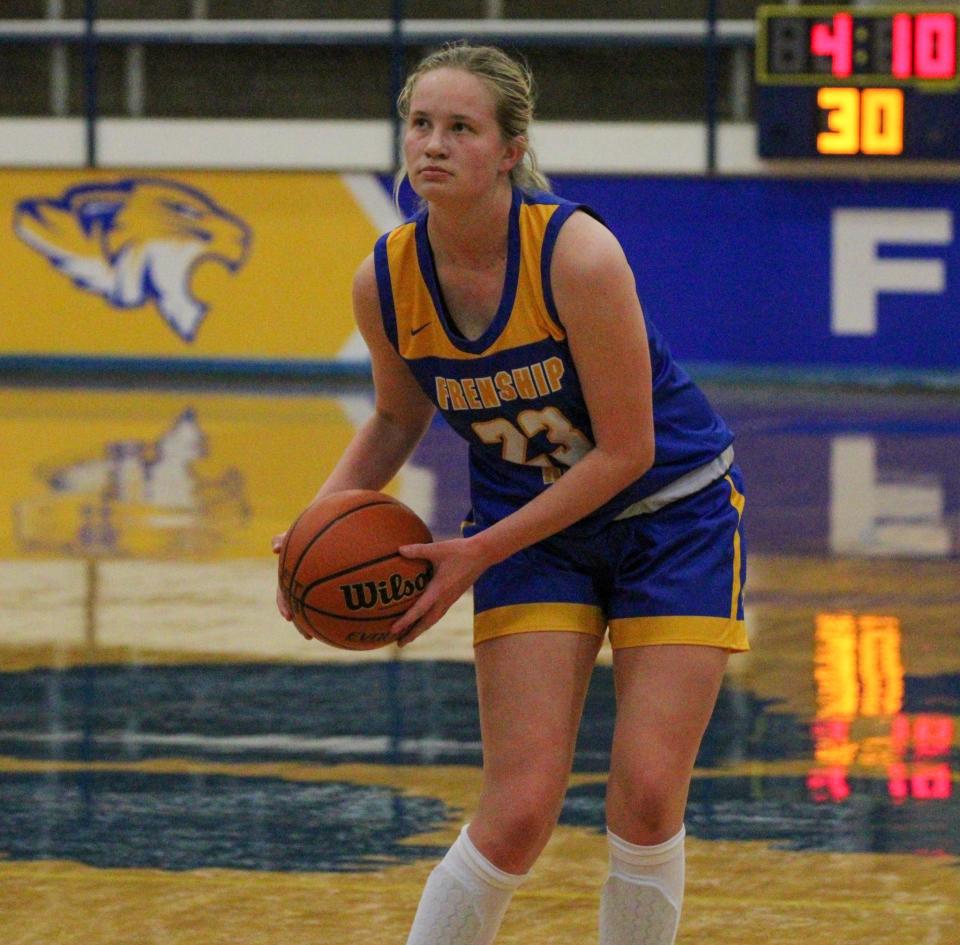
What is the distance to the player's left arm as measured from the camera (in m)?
3.67

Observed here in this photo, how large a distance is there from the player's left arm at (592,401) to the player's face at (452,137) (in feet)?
0.64

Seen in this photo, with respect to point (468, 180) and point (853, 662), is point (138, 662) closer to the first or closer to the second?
point (853, 662)

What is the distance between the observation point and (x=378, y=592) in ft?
12.6

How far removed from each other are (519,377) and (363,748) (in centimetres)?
271

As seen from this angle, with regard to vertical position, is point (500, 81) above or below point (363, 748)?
above

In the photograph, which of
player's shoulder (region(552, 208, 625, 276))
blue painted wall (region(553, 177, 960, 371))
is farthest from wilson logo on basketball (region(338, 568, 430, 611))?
blue painted wall (region(553, 177, 960, 371))

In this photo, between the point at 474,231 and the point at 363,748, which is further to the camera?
the point at 363,748

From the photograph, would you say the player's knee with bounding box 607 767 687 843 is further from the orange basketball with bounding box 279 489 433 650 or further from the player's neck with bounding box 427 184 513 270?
the player's neck with bounding box 427 184 513 270

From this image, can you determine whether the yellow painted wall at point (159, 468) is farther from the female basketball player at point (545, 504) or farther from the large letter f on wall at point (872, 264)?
the female basketball player at point (545, 504)

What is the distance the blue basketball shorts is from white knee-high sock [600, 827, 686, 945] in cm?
37

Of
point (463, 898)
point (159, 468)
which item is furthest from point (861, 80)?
point (463, 898)

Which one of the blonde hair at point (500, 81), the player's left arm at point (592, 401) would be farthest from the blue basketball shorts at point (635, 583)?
the blonde hair at point (500, 81)

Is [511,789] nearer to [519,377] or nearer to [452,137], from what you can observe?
[519,377]

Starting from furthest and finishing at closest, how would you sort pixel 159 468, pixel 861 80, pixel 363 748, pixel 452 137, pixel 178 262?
pixel 178 262, pixel 861 80, pixel 159 468, pixel 363 748, pixel 452 137
